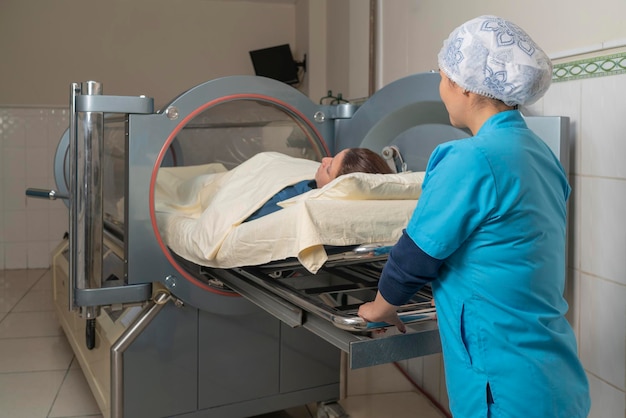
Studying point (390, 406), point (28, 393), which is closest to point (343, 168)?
point (390, 406)

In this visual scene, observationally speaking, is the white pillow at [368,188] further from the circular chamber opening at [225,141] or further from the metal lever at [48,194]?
the metal lever at [48,194]

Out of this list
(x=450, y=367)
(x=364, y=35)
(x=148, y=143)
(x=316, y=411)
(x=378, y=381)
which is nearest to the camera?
(x=450, y=367)

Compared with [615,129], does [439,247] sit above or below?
below

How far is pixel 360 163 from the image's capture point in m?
1.79

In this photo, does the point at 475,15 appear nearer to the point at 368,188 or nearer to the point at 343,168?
the point at 343,168

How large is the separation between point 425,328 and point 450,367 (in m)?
0.13

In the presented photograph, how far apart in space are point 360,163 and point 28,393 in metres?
1.65

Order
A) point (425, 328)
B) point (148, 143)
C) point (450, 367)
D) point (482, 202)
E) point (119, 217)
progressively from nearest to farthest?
point (482, 202), point (450, 367), point (425, 328), point (148, 143), point (119, 217)

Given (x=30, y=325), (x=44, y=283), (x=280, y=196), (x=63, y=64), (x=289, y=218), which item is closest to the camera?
(x=289, y=218)

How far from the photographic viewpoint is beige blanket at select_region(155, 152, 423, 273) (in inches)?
52.6

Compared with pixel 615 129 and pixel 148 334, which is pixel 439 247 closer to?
pixel 615 129

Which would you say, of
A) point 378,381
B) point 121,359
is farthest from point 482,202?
point 378,381

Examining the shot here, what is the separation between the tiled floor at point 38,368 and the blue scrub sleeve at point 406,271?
1.39m

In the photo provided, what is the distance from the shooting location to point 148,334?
6.46 ft
